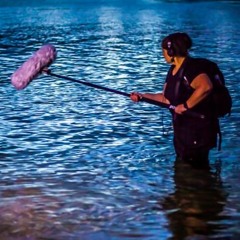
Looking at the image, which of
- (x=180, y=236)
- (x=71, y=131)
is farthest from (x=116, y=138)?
(x=180, y=236)

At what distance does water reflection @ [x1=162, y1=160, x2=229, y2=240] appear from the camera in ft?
20.5

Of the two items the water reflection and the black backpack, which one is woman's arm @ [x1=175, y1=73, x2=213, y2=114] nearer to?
the black backpack

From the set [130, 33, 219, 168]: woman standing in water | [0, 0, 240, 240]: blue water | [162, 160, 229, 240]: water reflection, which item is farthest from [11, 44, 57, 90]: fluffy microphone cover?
[162, 160, 229, 240]: water reflection

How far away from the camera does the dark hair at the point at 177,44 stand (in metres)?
7.35

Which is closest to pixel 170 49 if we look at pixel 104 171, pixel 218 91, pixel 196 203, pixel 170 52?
pixel 170 52

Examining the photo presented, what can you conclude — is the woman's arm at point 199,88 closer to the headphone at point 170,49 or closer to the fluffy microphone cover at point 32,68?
the headphone at point 170,49

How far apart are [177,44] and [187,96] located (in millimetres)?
480

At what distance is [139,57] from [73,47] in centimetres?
401

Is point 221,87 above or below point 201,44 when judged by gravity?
above

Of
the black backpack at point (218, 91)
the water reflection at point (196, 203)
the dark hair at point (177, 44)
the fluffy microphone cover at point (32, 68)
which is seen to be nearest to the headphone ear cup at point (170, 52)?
the dark hair at point (177, 44)

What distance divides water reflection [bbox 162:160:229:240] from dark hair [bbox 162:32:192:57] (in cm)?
122

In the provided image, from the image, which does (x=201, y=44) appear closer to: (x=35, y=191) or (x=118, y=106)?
(x=118, y=106)

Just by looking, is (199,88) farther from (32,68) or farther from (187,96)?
(32,68)

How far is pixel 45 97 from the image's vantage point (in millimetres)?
13312
